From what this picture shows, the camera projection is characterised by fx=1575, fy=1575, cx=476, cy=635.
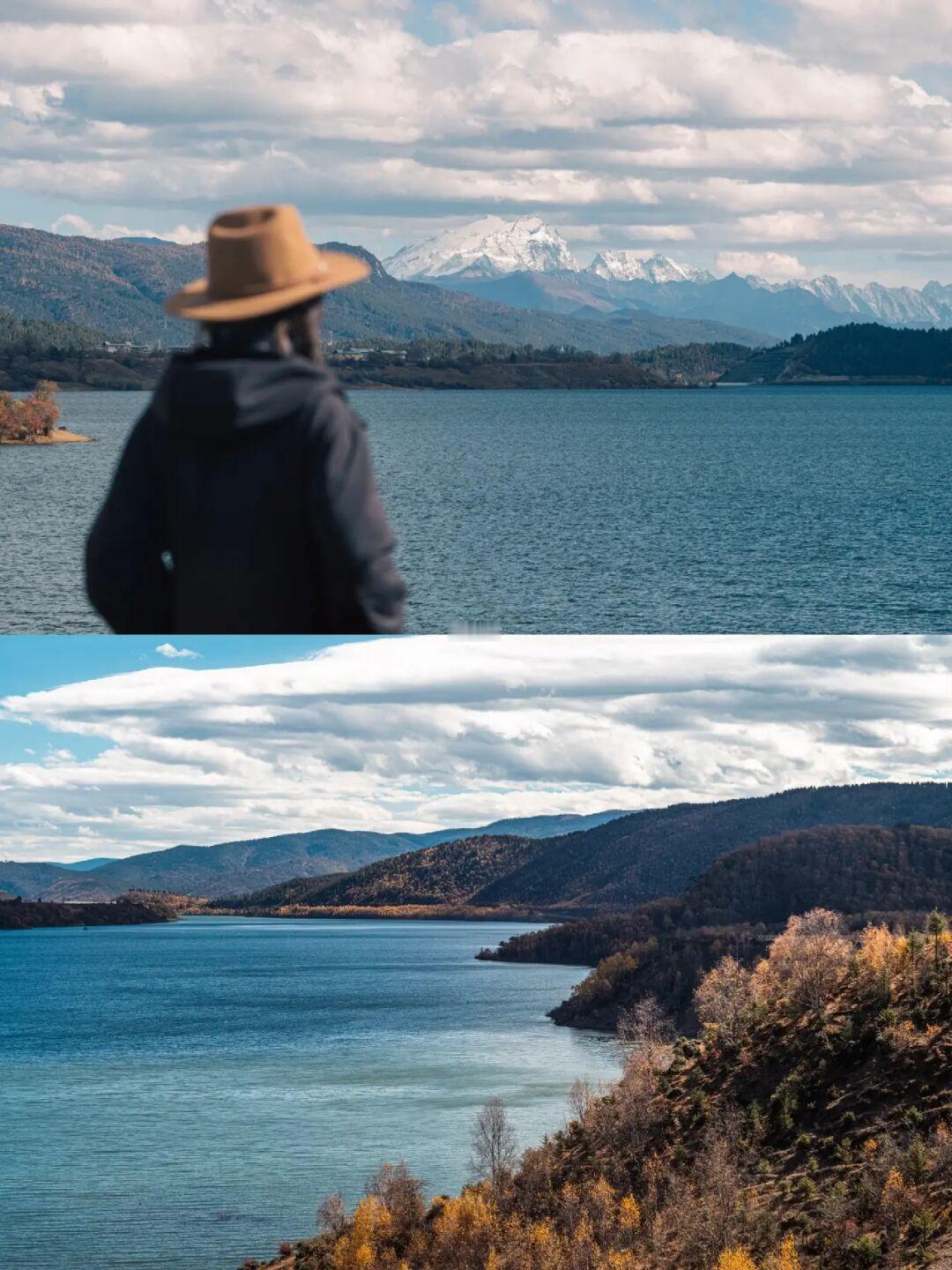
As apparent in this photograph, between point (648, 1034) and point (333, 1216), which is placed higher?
point (648, 1034)

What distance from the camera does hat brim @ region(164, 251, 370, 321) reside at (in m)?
1.97

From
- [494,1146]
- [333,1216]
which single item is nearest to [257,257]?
[494,1146]

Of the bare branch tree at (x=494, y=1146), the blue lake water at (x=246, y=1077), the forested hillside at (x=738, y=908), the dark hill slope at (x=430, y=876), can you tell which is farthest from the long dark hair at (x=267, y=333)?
the dark hill slope at (x=430, y=876)

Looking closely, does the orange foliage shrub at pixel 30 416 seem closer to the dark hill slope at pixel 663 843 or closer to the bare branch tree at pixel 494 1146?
the dark hill slope at pixel 663 843

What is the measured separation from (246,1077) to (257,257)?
56.4 m

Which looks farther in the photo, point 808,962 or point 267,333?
point 808,962

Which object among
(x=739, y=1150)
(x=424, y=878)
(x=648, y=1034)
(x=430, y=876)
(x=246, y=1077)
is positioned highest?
(x=430, y=876)

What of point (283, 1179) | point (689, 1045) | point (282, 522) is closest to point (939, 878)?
point (689, 1045)

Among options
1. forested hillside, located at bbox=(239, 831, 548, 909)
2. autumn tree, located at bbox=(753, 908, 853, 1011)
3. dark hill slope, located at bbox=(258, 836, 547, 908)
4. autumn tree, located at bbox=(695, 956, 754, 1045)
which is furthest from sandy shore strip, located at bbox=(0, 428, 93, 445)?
autumn tree, located at bbox=(695, 956, 754, 1045)

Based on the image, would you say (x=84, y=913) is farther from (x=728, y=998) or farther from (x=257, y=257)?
(x=257, y=257)

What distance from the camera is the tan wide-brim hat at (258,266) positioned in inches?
78.5

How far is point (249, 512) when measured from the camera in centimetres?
201

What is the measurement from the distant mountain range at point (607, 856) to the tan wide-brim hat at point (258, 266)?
38948mm

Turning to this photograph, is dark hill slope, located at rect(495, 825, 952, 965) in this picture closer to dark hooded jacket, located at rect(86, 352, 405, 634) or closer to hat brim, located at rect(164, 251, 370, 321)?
dark hooded jacket, located at rect(86, 352, 405, 634)
